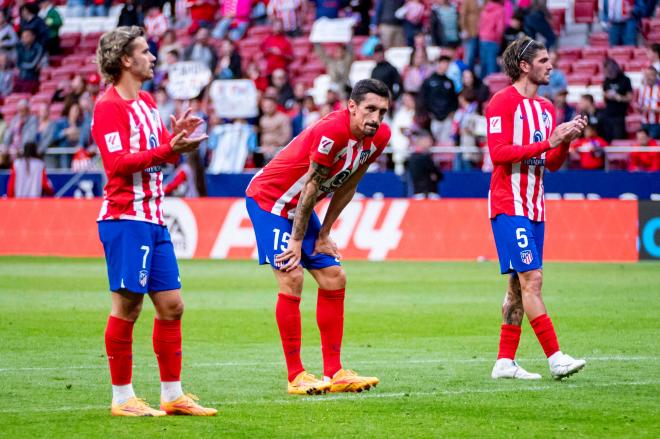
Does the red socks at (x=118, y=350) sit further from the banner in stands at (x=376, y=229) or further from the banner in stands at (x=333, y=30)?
the banner in stands at (x=333, y=30)

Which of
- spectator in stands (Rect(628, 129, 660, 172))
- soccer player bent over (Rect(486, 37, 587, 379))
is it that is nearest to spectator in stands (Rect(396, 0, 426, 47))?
spectator in stands (Rect(628, 129, 660, 172))

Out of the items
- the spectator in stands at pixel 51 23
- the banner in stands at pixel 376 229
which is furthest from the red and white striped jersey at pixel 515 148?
the spectator in stands at pixel 51 23

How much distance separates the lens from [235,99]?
2727cm

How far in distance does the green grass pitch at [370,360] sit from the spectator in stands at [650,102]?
4.77m

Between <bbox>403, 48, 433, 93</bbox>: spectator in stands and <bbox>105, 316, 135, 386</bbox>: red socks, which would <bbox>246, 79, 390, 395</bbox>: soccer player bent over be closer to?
<bbox>105, 316, 135, 386</bbox>: red socks

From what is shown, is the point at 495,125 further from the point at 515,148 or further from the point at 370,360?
the point at 370,360

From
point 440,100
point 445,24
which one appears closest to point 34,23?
point 445,24

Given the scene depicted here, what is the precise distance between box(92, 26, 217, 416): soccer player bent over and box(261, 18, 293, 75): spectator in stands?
21.4m

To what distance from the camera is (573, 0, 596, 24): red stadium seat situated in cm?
2767

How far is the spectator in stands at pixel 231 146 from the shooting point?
26.6 meters

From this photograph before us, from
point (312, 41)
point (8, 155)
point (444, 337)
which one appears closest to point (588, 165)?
point (312, 41)

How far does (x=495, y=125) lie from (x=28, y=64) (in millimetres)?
25639

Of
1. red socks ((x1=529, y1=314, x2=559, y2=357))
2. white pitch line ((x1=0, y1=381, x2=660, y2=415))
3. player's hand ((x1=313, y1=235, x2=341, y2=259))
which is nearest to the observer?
white pitch line ((x1=0, y1=381, x2=660, y2=415))

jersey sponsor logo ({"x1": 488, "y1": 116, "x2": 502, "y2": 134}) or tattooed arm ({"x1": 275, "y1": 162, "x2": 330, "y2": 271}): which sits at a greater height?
jersey sponsor logo ({"x1": 488, "y1": 116, "x2": 502, "y2": 134})
